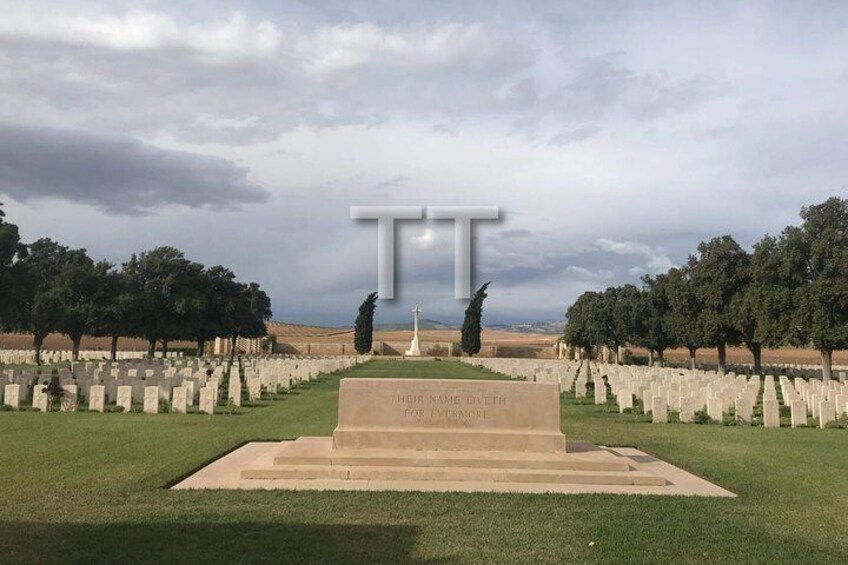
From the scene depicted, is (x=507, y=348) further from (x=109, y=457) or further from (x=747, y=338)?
(x=109, y=457)

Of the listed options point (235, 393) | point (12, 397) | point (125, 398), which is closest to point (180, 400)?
point (125, 398)

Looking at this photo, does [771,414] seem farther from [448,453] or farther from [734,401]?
[448,453]

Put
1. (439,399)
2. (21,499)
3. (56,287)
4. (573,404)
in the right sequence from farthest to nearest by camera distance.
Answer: (56,287), (573,404), (439,399), (21,499)

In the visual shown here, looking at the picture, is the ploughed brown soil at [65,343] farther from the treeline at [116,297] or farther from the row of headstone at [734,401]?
the row of headstone at [734,401]

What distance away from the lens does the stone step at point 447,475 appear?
9.22 metres

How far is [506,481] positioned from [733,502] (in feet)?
8.71

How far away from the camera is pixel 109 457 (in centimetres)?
1065

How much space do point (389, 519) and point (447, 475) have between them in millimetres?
2087

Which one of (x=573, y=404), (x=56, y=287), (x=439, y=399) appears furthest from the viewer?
(x=56, y=287)

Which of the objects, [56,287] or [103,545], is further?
[56,287]

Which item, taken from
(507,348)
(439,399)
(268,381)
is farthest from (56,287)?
(507,348)

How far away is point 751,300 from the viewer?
3672 cm

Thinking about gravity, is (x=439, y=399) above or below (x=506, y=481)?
above

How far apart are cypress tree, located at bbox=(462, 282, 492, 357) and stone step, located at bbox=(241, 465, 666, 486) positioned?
60840mm
